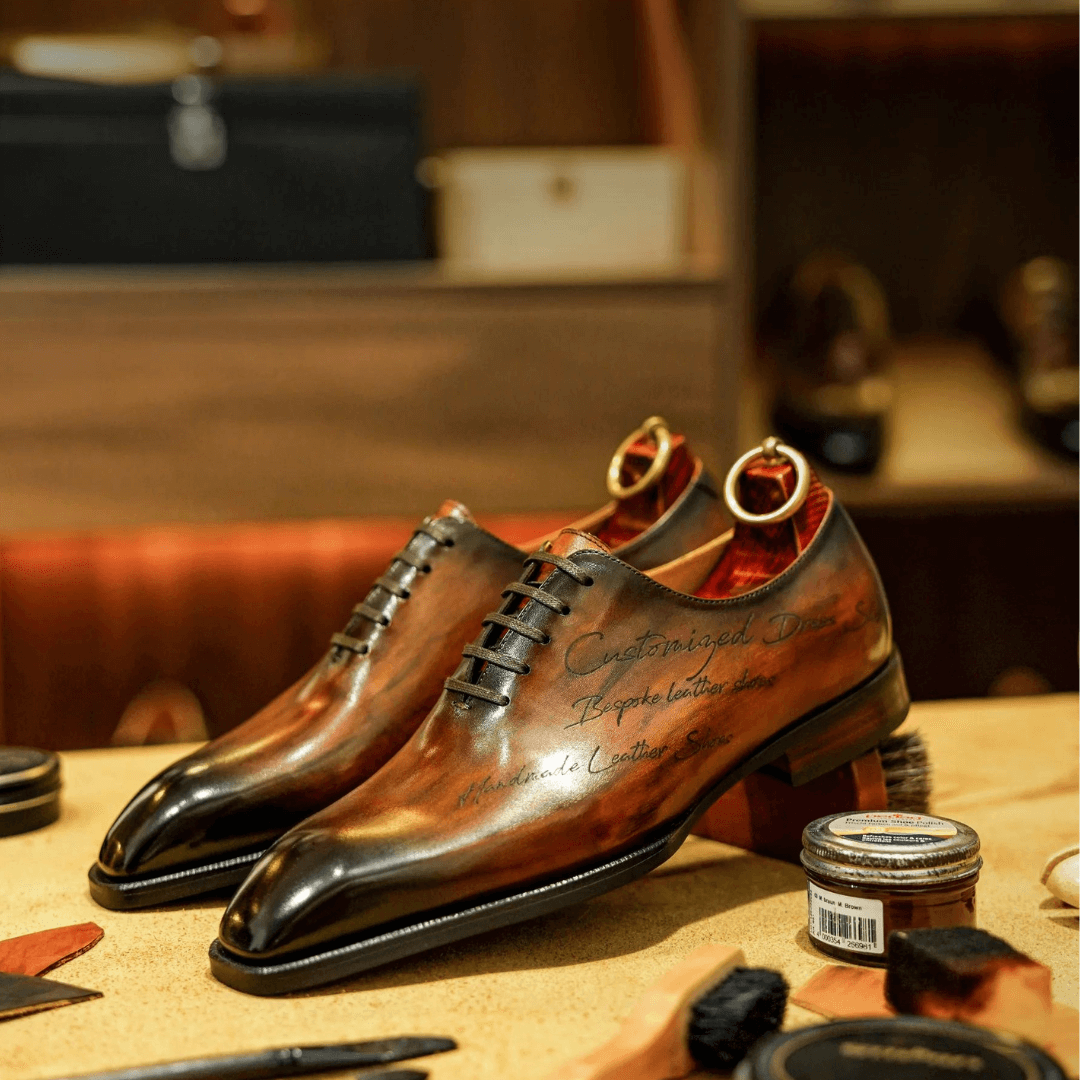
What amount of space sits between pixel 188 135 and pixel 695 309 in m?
0.63

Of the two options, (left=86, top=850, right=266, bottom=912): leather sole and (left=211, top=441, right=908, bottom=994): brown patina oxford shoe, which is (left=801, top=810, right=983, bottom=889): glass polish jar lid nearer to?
(left=211, top=441, right=908, bottom=994): brown patina oxford shoe

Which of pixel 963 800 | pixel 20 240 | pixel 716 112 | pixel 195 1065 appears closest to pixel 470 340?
pixel 716 112

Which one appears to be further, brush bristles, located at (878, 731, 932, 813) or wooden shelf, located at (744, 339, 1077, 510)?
wooden shelf, located at (744, 339, 1077, 510)

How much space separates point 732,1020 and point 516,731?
0.58 ft

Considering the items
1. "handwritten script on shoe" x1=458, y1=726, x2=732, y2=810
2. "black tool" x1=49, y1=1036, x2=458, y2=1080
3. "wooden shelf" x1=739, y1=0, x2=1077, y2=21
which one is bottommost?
"black tool" x1=49, y1=1036, x2=458, y2=1080

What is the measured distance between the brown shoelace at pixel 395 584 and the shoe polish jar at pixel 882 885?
26cm

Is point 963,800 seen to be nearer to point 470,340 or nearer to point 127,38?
point 470,340

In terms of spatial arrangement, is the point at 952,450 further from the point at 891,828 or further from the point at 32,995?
the point at 32,995

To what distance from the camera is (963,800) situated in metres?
0.85

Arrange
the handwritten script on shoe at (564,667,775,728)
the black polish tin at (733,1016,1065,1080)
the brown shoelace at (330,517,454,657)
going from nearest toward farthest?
the black polish tin at (733,1016,1065,1080) → the handwritten script on shoe at (564,667,775,728) → the brown shoelace at (330,517,454,657)

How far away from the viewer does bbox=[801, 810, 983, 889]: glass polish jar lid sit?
572mm

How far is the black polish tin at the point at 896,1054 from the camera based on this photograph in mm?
397

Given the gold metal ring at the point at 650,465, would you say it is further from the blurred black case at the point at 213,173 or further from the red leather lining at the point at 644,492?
the blurred black case at the point at 213,173

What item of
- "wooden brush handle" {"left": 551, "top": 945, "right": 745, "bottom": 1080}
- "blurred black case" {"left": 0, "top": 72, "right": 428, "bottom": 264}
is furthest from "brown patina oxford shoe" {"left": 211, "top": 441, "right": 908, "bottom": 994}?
"blurred black case" {"left": 0, "top": 72, "right": 428, "bottom": 264}
